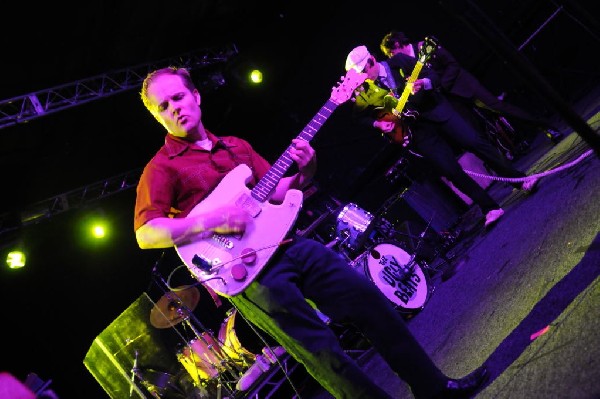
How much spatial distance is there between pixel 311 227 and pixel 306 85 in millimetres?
3670

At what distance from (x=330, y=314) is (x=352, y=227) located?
346 centimetres

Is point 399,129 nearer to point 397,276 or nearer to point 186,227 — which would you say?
point 397,276

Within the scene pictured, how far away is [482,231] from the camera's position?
482 cm

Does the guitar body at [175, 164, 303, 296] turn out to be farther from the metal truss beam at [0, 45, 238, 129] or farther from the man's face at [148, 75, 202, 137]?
the metal truss beam at [0, 45, 238, 129]

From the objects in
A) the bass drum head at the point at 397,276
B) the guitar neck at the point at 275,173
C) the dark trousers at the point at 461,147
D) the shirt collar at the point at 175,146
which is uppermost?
the shirt collar at the point at 175,146

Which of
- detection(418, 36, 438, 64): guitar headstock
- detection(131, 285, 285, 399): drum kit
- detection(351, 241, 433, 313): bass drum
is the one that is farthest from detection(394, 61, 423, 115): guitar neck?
detection(131, 285, 285, 399): drum kit

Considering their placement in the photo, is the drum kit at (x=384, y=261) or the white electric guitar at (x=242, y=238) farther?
the drum kit at (x=384, y=261)

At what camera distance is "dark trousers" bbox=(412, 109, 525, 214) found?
178 inches

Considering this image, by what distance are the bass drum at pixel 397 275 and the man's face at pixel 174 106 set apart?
2947 millimetres

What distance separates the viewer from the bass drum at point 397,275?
16.0 feet

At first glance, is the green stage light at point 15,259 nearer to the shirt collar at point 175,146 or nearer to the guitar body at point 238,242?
the shirt collar at point 175,146

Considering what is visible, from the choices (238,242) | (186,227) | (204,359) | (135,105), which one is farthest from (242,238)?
(135,105)

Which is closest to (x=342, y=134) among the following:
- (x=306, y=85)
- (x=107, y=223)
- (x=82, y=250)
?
(x=306, y=85)

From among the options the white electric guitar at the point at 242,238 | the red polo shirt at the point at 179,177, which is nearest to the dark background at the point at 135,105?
the red polo shirt at the point at 179,177
